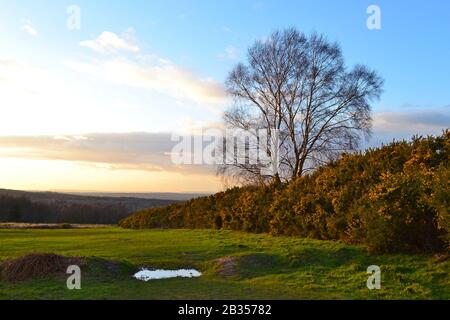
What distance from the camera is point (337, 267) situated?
14.2m

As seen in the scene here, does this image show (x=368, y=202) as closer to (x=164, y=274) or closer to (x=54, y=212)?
(x=164, y=274)

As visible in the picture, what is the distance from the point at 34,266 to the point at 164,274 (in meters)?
3.25

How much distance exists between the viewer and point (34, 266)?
40.8 ft

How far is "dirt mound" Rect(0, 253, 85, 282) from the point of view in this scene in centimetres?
1220

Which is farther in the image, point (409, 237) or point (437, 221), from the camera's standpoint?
point (409, 237)

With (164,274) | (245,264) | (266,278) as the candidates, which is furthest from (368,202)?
(164,274)

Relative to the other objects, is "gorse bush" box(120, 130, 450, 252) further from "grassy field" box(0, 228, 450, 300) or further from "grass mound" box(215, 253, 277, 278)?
"grass mound" box(215, 253, 277, 278)

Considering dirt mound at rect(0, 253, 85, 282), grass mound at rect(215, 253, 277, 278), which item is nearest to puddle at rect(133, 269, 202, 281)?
grass mound at rect(215, 253, 277, 278)

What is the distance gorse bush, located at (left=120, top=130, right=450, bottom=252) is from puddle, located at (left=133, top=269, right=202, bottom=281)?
5.43 metres

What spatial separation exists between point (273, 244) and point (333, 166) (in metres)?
5.99

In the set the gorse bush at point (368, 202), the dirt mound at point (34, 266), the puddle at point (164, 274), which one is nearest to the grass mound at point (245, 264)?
the puddle at point (164, 274)

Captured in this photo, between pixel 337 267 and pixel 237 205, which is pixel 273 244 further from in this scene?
pixel 237 205
